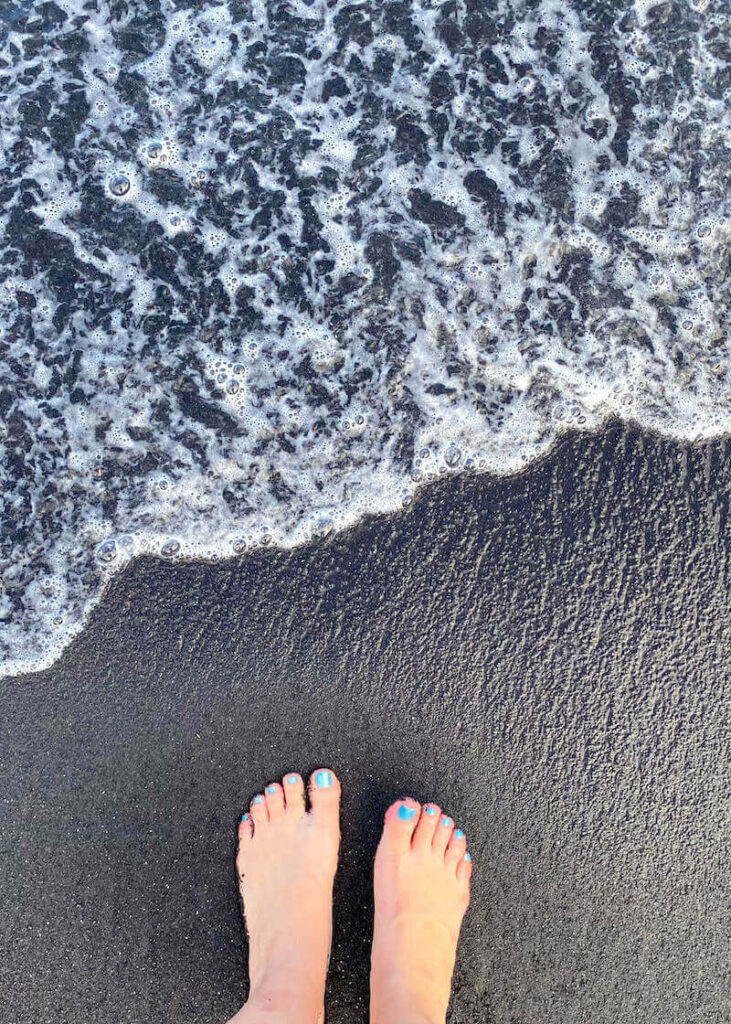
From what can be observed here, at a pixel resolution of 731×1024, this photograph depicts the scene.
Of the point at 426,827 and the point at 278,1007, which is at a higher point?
the point at 426,827

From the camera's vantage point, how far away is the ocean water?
1601 millimetres

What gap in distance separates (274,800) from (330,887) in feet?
0.87

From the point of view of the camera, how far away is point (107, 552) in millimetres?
1585

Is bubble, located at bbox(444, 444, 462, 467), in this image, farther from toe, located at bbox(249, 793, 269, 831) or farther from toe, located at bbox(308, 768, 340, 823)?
toe, located at bbox(249, 793, 269, 831)

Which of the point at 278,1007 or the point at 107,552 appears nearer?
the point at 278,1007

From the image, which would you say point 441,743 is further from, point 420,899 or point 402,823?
point 420,899

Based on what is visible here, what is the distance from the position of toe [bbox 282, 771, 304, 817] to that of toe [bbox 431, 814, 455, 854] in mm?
336

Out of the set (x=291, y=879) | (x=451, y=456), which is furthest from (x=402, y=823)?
(x=451, y=456)

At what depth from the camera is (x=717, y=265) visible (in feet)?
5.41

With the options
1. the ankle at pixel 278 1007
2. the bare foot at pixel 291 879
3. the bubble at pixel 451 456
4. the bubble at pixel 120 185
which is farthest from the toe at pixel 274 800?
the bubble at pixel 120 185

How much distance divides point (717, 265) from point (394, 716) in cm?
142

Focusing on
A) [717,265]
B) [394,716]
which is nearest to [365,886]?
[394,716]

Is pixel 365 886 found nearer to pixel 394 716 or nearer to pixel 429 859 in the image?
pixel 429 859

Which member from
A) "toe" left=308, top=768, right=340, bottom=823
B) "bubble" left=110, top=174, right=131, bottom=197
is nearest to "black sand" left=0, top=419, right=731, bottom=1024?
"toe" left=308, top=768, right=340, bottom=823
